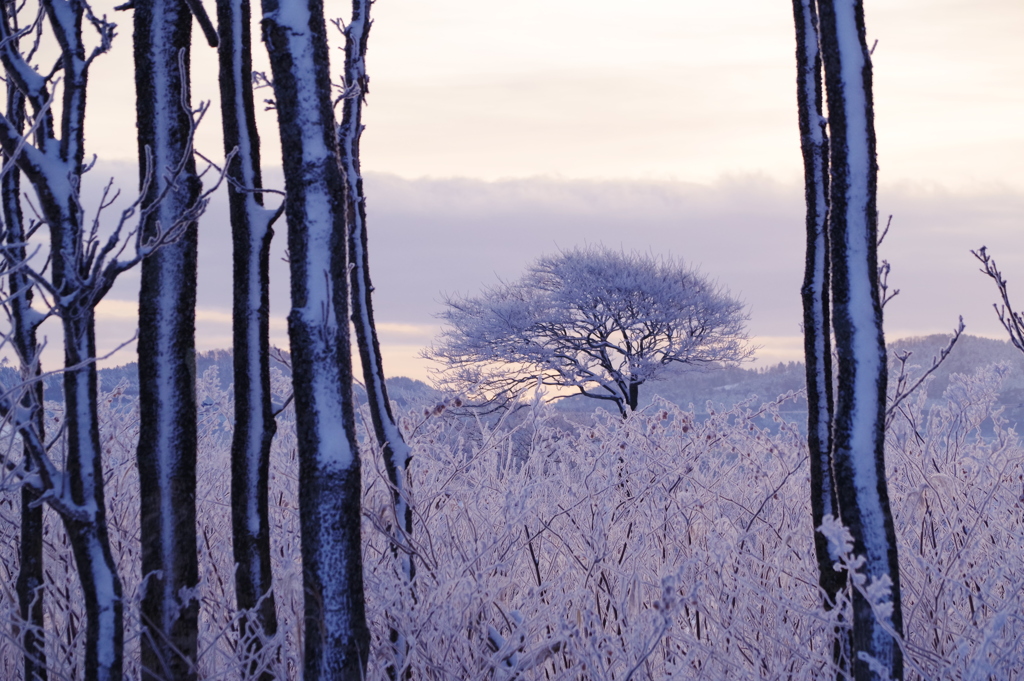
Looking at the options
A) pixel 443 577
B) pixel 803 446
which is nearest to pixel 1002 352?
pixel 803 446

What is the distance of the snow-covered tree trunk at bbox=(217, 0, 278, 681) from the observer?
295 cm

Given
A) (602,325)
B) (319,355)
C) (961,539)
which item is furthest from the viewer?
(602,325)

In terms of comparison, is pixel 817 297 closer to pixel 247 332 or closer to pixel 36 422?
pixel 247 332

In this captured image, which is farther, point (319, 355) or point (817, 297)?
point (817, 297)

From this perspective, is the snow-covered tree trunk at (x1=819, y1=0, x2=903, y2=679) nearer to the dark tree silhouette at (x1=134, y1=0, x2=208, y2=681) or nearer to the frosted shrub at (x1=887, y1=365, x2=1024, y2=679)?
the frosted shrub at (x1=887, y1=365, x2=1024, y2=679)

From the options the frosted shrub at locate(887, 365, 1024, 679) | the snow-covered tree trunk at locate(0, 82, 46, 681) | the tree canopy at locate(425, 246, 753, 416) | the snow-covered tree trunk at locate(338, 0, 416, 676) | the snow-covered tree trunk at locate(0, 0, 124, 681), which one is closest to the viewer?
the snow-covered tree trunk at locate(0, 0, 124, 681)

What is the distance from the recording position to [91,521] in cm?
235

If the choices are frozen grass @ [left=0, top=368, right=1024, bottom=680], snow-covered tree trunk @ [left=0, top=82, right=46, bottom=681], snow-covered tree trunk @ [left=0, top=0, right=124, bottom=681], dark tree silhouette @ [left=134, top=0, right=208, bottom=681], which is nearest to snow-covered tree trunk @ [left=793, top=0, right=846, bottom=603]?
frozen grass @ [left=0, top=368, right=1024, bottom=680]

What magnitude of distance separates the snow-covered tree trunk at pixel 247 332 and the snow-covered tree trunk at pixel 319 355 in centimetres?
60

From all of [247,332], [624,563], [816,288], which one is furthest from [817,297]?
[247,332]

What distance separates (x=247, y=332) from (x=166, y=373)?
0.36m

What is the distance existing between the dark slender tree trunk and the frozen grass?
0.72ft

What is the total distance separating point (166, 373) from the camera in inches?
108

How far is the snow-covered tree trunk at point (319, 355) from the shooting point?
89.7 inches
